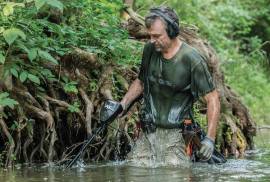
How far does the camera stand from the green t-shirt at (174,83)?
6867mm

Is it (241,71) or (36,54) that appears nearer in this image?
(36,54)

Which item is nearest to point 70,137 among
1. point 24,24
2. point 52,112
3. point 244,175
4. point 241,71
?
point 52,112

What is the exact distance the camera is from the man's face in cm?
682

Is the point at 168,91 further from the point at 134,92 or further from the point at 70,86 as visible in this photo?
the point at 70,86

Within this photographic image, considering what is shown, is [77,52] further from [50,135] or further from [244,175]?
[244,175]

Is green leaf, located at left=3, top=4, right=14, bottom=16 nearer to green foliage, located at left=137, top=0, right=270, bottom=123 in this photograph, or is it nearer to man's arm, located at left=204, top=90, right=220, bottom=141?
Answer: man's arm, located at left=204, top=90, right=220, bottom=141

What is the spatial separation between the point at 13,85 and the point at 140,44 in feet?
8.84

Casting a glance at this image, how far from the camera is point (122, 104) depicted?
733cm

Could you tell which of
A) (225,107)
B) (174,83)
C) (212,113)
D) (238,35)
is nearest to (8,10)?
(174,83)

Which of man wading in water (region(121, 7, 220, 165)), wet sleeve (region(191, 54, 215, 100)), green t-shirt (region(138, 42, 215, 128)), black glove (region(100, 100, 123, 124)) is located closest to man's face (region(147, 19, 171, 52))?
man wading in water (region(121, 7, 220, 165))

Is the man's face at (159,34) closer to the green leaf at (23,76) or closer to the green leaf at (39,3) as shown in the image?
the green leaf at (39,3)

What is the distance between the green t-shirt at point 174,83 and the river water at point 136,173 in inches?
21.8

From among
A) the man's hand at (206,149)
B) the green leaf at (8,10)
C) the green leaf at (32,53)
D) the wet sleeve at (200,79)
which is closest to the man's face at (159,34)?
the wet sleeve at (200,79)

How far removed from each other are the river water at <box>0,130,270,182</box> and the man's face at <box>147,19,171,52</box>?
128 cm
